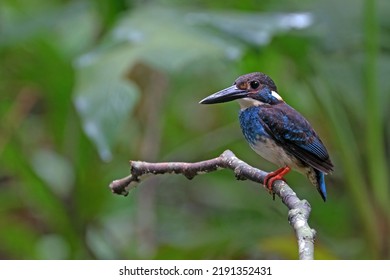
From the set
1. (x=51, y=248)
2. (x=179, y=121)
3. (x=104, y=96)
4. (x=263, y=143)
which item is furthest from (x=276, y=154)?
(x=179, y=121)

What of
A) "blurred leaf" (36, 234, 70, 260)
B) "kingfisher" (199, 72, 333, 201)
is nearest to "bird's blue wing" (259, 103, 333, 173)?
"kingfisher" (199, 72, 333, 201)

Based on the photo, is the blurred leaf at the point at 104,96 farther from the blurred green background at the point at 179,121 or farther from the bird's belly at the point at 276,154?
the bird's belly at the point at 276,154

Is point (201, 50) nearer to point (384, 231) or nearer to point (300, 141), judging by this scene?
point (384, 231)

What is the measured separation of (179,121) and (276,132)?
208cm

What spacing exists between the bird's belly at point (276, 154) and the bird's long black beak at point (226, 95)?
2.6 inches

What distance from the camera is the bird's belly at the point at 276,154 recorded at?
3.18 ft

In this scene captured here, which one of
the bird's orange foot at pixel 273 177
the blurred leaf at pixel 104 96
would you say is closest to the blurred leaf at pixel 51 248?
the blurred leaf at pixel 104 96

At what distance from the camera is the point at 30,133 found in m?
3.15

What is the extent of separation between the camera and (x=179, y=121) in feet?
9.98

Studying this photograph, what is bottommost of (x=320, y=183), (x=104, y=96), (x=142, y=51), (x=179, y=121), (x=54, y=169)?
(x=320, y=183)

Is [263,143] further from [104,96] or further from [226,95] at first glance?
[104,96]

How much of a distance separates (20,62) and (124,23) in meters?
0.69

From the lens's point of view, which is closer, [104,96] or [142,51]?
[104,96]

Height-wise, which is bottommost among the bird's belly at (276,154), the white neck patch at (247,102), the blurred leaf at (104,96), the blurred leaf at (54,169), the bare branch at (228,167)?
the bare branch at (228,167)
